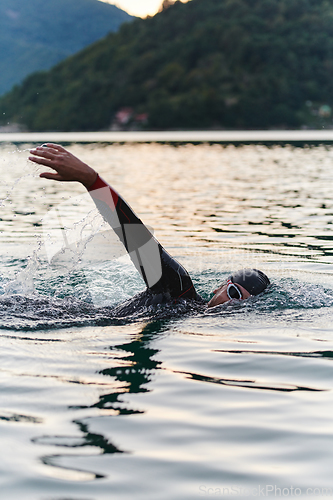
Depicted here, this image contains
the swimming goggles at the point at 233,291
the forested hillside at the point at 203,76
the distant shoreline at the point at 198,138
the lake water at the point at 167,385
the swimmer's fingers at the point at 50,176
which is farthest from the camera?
the forested hillside at the point at 203,76

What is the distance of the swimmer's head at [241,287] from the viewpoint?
6.05 meters

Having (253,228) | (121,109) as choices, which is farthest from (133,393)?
(121,109)

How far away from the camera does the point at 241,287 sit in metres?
6.05

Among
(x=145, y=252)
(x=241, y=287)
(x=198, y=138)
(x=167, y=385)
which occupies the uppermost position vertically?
(x=198, y=138)

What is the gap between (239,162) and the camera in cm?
3181

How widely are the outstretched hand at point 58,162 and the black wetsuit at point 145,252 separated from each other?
32cm

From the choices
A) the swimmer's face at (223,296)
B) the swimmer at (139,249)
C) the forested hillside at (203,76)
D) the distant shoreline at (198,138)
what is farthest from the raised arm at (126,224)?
the forested hillside at (203,76)

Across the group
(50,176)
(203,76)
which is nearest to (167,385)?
(50,176)

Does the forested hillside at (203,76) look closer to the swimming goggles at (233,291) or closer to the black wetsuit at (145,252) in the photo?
the swimming goggles at (233,291)

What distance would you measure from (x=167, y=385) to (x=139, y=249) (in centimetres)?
137

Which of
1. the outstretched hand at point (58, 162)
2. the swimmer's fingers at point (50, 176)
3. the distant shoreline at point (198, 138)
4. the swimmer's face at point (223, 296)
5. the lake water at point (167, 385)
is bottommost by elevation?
the lake water at point (167, 385)

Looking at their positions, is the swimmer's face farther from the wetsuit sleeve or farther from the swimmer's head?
the wetsuit sleeve

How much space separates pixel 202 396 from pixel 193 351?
0.99 meters

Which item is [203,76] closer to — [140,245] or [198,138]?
[198,138]
